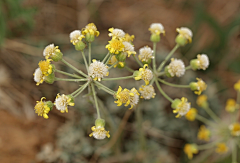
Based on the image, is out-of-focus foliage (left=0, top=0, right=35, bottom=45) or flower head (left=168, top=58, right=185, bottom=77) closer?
flower head (left=168, top=58, right=185, bottom=77)

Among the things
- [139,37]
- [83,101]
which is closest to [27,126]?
[83,101]

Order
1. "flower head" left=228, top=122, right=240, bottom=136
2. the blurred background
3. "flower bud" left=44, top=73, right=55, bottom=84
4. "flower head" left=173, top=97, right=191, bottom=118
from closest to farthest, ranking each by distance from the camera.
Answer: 1. "flower bud" left=44, top=73, right=55, bottom=84
2. "flower head" left=173, top=97, right=191, bottom=118
3. "flower head" left=228, top=122, right=240, bottom=136
4. the blurred background

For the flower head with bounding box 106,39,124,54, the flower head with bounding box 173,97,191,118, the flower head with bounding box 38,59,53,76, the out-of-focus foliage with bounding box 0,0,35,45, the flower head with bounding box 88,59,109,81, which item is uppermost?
the out-of-focus foliage with bounding box 0,0,35,45

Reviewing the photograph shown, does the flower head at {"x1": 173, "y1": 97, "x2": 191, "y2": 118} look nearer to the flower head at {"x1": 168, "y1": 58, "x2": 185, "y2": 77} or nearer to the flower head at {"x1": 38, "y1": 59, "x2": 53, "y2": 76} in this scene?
the flower head at {"x1": 168, "y1": 58, "x2": 185, "y2": 77}

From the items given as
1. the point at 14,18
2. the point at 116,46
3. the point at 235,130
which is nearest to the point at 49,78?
the point at 116,46

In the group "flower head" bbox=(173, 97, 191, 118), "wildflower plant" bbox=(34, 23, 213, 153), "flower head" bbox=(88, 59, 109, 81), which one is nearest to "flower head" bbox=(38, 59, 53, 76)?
"wildflower plant" bbox=(34, 23, 213, 153)

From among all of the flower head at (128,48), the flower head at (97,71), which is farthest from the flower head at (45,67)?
the flower head at (128,48)

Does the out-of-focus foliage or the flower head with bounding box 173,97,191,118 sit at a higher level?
the out-of-focus foliage

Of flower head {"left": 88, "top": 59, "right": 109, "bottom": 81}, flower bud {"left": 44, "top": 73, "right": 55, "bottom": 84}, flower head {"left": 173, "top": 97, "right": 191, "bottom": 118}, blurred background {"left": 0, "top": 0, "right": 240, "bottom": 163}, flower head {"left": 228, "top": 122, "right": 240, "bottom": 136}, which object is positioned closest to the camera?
flower head {"left": 88, "top": 59, "right": 109, "bottom": 81}
